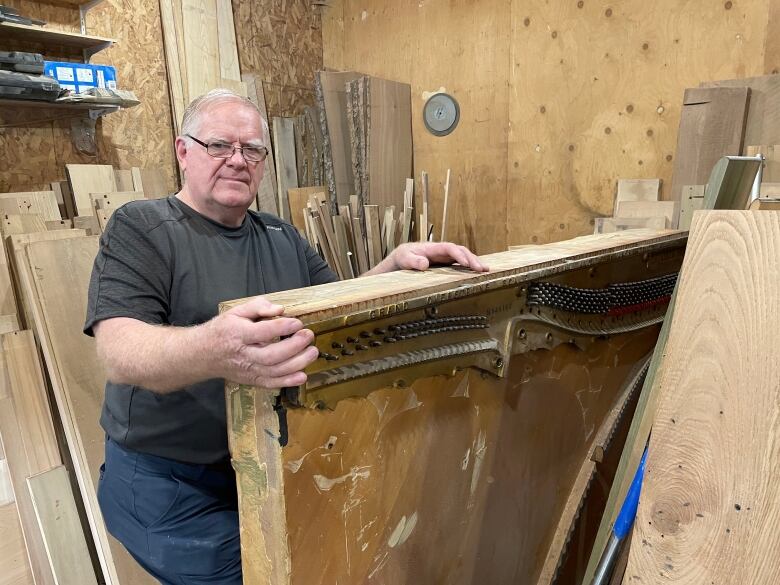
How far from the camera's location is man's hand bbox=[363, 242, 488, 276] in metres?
1.21

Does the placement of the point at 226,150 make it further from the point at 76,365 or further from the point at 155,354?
the point at 76,365

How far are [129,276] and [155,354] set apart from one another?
0.32 meters

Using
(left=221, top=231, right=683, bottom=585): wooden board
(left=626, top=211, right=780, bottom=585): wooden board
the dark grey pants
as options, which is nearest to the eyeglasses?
(left=221, top=231, right=683, bottom=585): wooden board

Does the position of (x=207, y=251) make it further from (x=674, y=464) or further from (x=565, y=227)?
(x=565, y=227)

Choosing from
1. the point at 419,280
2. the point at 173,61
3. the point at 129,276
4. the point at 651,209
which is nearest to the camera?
the point at 419,280

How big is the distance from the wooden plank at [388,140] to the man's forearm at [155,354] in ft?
7.42

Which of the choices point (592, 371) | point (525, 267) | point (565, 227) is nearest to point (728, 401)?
point (525, 267)

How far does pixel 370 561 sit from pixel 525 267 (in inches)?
26.6

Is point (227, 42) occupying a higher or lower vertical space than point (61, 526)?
higher

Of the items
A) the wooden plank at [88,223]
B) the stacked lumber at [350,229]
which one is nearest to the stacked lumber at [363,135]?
the stacked lumber at [350,229]

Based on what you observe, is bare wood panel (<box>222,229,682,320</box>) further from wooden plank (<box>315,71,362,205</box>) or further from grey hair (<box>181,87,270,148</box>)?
wooden plank (<box>315,71,362,205</box>)

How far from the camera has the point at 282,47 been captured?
3539mm

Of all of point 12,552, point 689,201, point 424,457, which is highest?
point 689,201

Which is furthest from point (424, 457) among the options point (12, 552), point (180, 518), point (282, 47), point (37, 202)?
point (282, 47)
